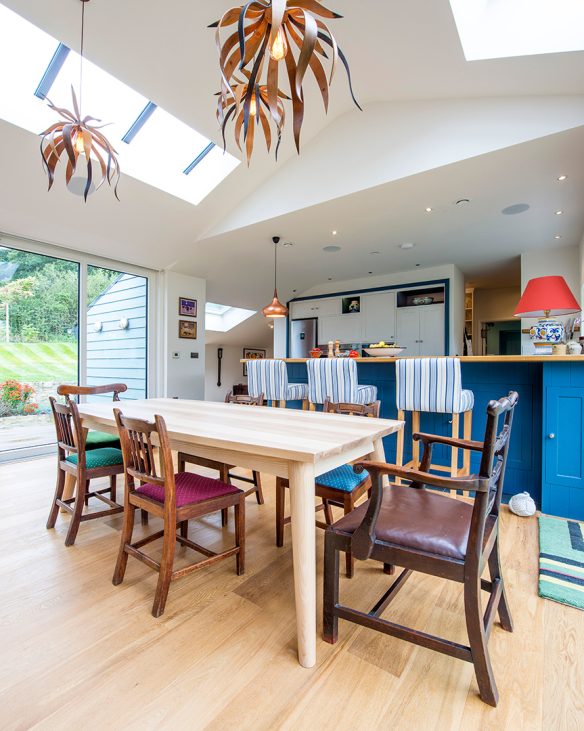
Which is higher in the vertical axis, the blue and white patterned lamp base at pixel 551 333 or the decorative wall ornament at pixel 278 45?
the decorative wall ornament at pixel 278 45

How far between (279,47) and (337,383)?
2.22 metres

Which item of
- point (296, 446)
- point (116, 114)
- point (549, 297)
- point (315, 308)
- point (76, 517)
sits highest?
point (116, 114)

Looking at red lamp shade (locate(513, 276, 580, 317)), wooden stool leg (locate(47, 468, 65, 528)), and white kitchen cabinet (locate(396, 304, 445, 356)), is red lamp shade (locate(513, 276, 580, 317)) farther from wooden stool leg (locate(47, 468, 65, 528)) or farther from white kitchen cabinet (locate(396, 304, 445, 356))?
wooden stool leg (locate(47, 468, 65, 528))

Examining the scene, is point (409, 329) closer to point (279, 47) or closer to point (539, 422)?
point (539, 422)

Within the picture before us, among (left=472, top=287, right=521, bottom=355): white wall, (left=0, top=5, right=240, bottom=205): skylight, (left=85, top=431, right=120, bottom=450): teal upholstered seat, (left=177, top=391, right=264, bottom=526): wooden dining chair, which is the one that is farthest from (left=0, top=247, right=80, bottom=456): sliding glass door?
(left=472, top=287, right=521, bottom=355): white wall

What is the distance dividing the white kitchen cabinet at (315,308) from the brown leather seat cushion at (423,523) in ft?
19.0

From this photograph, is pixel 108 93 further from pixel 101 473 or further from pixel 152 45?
pixel 101 473

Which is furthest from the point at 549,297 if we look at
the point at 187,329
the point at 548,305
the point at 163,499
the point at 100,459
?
the point at 187,329

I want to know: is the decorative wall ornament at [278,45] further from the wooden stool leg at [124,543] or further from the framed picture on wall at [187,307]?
the framed picture on wall at [187,307]

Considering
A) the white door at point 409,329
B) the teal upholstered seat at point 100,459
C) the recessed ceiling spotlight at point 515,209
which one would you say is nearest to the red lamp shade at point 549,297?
the recessed ceiling spotlight at point 515,209

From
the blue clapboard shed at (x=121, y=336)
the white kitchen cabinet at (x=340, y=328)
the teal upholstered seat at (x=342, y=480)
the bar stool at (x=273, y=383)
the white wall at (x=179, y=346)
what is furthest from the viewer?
the white kitchen cabinet at (x=340, y=328)

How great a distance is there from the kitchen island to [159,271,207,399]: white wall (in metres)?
3.26

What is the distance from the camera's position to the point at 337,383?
10.1ft

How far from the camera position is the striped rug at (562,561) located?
5.14 feet
